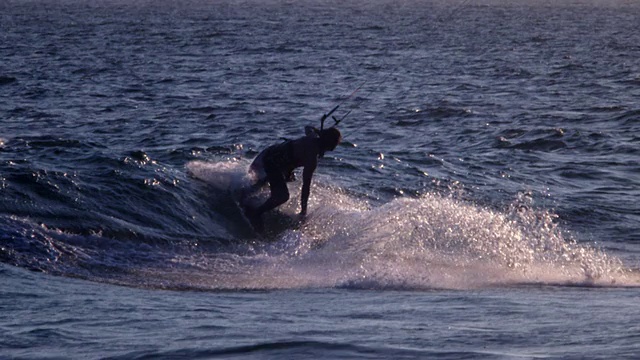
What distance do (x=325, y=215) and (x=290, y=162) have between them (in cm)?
108

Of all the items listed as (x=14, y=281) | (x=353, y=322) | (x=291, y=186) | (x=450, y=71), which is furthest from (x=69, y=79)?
(x=353, y=322)

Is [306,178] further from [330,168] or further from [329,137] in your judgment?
[330,168]

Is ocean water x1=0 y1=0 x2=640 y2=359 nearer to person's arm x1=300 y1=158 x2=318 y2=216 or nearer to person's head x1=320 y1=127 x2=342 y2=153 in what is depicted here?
person's arm x1=300 y1=158 x2=318 y2=216

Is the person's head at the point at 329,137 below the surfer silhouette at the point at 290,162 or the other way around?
the other way around

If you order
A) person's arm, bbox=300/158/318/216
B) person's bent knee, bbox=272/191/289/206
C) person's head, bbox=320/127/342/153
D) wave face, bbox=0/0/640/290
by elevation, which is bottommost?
wave face, bbox=0/0/640/290

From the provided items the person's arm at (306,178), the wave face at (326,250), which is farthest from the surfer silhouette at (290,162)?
the wave face at (326,250)

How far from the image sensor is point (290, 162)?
13211mm

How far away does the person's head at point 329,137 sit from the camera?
12789mm

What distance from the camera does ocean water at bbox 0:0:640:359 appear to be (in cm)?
741

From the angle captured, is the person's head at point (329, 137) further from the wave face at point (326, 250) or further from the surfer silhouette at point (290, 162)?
the wave face at point (326, 250)

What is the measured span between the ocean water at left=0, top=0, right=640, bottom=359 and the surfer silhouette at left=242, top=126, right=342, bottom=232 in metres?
0.32

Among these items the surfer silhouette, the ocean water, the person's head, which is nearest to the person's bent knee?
the surfer silhouette

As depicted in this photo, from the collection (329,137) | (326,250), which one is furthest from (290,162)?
→ (326,250)

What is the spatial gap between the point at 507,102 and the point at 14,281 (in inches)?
695
